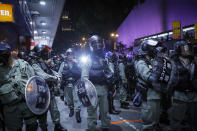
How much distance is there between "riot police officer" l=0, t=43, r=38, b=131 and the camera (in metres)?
2.56

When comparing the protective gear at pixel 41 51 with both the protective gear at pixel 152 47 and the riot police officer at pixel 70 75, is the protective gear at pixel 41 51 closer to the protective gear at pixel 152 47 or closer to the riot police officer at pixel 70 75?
the riot police officer at pixel 70 75

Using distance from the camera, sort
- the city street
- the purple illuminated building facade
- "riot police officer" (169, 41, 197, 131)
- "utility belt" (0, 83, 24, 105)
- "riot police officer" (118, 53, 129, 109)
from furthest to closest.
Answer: the purple illuminated building facade
"riot police officer" (118, 53, 129, 109)
the city street
"riot police officer" (169, 41, 197, 131)
"utility belt" (0, 83, 24, 105)

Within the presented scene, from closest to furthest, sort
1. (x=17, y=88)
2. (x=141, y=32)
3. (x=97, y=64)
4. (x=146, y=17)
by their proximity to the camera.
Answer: (x=17, y=88)
(x=97, y=64)
(x=146, y=17)
(x=141, y=32)

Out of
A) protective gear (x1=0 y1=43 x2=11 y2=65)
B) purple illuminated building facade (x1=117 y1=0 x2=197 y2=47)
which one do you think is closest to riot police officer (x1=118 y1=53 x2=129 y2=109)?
protective gear (x1=0 y1=43 x2=11 y2=65)

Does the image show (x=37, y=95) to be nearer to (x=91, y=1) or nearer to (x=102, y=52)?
(x=102, y=52)

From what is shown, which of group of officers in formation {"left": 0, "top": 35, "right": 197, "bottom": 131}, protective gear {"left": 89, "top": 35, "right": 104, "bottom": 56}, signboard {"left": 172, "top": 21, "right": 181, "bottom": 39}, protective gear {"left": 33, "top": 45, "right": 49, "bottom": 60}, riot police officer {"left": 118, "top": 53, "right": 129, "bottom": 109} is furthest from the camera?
signboard {"left": 172, "top": 21, "right": 181, "bottom": 39}

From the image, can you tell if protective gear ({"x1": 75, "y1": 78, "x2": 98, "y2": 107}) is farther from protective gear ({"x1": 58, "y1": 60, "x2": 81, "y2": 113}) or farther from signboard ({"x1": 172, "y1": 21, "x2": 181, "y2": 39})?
signboard ({"x1": 172, "y1": 21, "x2": 181, "y2": 39})

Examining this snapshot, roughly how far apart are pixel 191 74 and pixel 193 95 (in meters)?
0.41

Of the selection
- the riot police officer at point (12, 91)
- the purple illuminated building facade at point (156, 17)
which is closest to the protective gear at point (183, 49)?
the riot police officer at point (12, 91)

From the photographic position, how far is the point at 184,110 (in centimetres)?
308

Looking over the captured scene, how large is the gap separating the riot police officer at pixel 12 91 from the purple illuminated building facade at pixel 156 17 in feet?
30.9

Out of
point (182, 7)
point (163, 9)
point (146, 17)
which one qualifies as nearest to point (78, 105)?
point (182, 7)

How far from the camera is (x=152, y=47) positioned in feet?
10.3

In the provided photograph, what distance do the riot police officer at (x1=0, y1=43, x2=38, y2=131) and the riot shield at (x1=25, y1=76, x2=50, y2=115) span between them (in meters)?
0.18
